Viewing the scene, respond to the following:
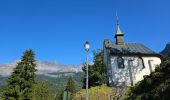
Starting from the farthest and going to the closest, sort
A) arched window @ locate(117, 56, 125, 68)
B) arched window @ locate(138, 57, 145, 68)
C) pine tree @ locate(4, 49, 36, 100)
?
arched window @ locate(138, 57, 145, 68), arched window @ locate(117, 56, 125, 68), pine tree @ locate(4, 49, 36, 100)

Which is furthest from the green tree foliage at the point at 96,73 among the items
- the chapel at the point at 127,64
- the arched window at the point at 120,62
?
the arched window at the point at 120,62

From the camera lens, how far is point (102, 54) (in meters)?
61.2

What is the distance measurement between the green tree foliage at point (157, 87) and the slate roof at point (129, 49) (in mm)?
25767

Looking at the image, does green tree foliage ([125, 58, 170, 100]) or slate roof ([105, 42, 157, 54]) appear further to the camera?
slate roof ([105, 42, 157, 54])

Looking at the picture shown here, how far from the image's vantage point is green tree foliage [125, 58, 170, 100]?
75.0 ft

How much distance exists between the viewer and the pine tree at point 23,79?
45.0 metres

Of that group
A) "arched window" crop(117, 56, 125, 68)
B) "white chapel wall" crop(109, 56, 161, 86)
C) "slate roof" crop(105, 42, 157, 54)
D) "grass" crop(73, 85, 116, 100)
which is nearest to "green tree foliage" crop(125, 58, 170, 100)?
"grass" crop(73, 85, 116, 100)

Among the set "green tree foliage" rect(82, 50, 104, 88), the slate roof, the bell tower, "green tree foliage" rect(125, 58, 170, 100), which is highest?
the bell tower

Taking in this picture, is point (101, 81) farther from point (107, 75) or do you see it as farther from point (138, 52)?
point (138, 52)

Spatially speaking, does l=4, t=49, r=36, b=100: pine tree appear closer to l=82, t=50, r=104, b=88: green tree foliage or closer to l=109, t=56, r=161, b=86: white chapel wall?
l=82, t=50, r=104, b=88: green tree foliage

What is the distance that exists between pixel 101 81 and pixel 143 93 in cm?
2685

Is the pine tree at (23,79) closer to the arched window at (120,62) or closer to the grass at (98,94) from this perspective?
the grass at (98,94)

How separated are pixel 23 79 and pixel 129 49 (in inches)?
843

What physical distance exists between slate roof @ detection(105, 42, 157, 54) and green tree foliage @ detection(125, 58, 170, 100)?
84.5ft
